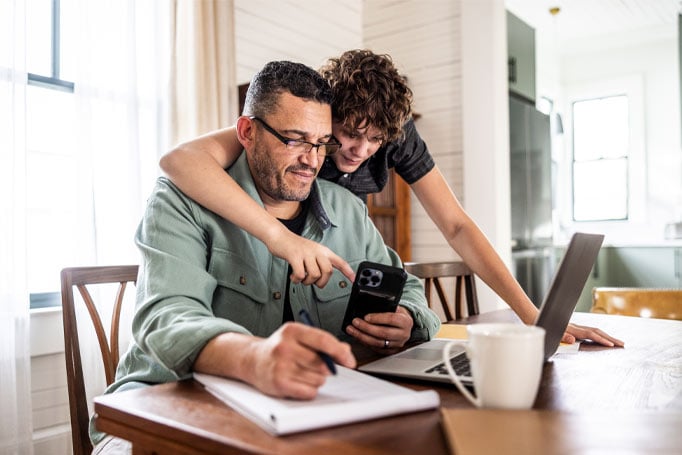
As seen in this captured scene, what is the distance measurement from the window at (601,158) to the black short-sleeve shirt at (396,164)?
5.16 metres

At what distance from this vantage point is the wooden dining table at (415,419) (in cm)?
60

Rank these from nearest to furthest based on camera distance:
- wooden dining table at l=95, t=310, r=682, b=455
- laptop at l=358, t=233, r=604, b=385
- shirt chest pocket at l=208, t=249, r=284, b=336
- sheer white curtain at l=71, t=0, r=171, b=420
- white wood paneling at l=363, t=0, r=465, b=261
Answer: wooden dining table at l=95, t=310, r=682, b=455, laptop at l=358, t=233, r=604, b=385, shirt chest pocket at l=208, t=249, r=284, b=336, sheer white curtain at l=71, t=0, r=171, b=420, white wood paneling at l=363, t=0, r=465, b=261

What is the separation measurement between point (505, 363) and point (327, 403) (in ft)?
0.68

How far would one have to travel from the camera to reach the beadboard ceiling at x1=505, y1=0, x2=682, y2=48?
16.6 feet

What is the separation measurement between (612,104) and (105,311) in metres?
5.67

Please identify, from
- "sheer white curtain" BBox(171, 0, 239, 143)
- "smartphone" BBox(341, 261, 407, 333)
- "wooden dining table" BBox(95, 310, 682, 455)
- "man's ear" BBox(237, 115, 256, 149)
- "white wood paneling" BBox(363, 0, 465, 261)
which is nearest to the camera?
"wooden dining table" BBox(95, 310, 682, 455)

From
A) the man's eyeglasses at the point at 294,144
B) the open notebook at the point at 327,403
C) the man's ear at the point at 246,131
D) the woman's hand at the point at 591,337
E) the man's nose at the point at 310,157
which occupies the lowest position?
the woman's hand at the point at 591,337

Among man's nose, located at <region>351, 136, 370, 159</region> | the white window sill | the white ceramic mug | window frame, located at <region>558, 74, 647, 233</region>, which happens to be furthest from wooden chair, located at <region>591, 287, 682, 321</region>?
window frame, located at <region>558, 74, 647, 233</region>

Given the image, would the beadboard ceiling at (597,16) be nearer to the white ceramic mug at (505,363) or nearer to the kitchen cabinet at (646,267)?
the kitchen cabinet at (646,267)

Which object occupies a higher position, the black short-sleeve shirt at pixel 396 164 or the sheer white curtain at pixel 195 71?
the sheer white curtain at pixel 195 71

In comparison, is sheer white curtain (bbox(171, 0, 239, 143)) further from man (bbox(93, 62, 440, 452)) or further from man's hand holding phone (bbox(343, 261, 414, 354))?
man's hand holding phone (bbox(343, 261, 414, 354))

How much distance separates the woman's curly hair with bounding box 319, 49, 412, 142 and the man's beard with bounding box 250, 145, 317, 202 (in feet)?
0.64

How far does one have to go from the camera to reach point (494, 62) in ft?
11.9

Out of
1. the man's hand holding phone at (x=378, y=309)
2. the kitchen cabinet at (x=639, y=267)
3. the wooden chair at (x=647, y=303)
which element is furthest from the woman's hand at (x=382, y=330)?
the kitchen cabinet at (x=639, y=267)
